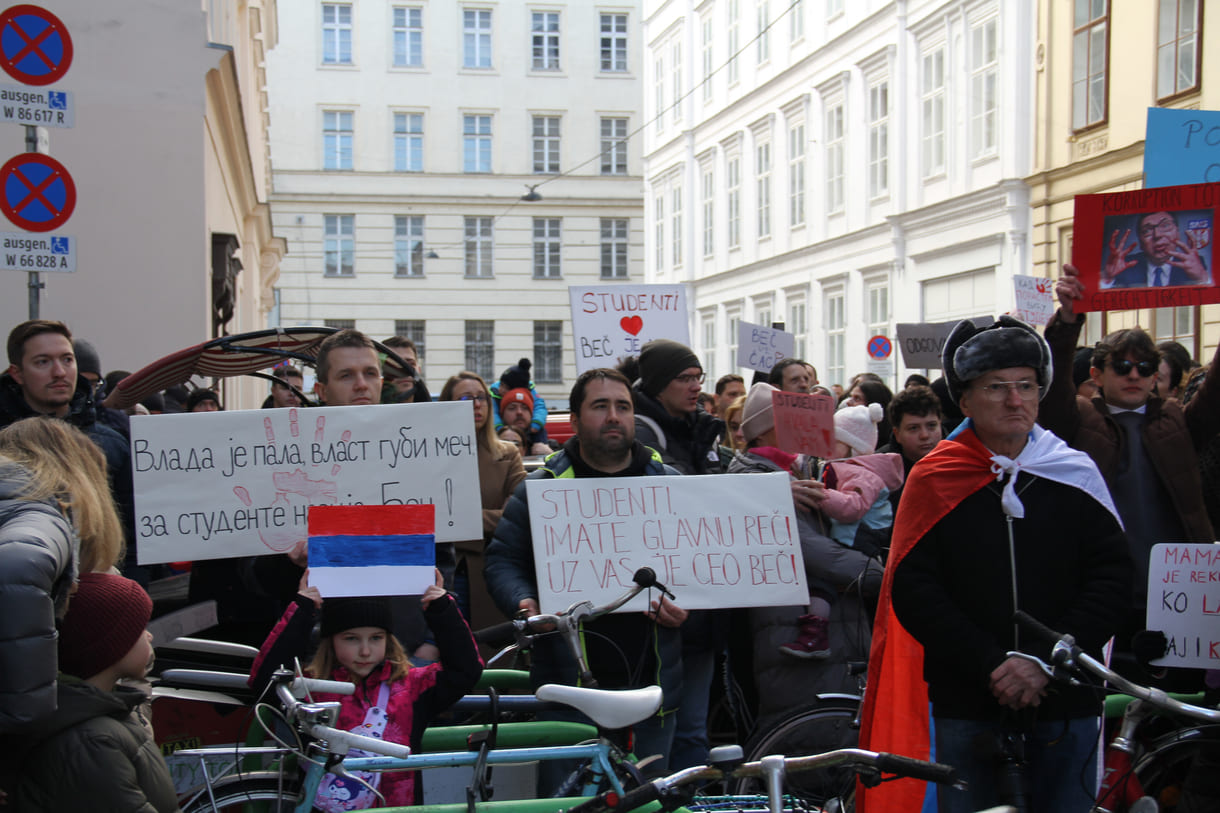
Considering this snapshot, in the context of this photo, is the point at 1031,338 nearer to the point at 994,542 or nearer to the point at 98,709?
the point at 994,542

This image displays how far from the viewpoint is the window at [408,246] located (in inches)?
1737

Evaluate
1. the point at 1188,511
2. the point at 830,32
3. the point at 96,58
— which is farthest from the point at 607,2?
the point at 1188,511

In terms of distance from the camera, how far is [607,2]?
45.7m

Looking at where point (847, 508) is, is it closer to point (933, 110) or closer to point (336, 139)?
point (933, 110)

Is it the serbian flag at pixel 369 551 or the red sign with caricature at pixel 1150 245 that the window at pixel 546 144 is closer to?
the red sign with caricature at pixel 1150 245

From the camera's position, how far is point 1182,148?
580cm

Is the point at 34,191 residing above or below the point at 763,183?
below

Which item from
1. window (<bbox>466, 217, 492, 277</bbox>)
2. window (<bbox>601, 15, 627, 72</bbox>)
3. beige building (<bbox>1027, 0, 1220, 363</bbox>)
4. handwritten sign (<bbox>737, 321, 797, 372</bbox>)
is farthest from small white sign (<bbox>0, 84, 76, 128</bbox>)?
window (<bbox>601, 15, 627, 72</bbox>)

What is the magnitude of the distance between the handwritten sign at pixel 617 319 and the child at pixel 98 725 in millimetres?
5993

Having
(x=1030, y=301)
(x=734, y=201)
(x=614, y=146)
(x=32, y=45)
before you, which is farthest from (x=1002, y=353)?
(x=614, y=146)

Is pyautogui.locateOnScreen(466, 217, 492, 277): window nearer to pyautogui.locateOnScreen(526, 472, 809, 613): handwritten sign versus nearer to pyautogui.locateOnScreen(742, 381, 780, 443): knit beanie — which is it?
pyautogui.locateOnScreen(742, 381, 780, 443): knit beanie

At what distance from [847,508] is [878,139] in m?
21.9

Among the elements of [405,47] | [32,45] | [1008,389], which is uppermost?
[405,47]

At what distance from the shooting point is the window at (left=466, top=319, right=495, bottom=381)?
4412cm
